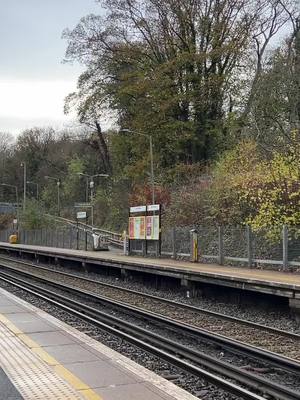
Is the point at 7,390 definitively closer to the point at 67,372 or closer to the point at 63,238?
the point at 67,372

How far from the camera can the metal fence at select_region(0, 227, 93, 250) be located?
49.8 metres

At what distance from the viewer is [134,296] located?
19.6 m

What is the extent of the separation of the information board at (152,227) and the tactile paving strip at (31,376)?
20.5 metres

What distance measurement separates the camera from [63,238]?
177ft

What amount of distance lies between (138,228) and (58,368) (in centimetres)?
2416

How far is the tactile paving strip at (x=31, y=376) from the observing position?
6.10 metres

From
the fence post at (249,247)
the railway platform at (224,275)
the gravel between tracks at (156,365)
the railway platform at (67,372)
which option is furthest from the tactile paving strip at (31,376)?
the fence post at (249,247)

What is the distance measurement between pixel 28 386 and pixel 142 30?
142 feet

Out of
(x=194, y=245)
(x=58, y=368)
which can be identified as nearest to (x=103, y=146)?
(x=194, y=245)

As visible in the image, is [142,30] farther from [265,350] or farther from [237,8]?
[265,350]

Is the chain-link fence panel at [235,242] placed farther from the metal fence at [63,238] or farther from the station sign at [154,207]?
the metal fence at [63,238]

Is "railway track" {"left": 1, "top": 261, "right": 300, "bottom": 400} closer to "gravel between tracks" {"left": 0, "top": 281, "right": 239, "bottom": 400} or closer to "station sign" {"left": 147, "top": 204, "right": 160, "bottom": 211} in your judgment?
"gravel between tracks" {"left": 0, "top": 281, "right": 239, "bottom": 400}

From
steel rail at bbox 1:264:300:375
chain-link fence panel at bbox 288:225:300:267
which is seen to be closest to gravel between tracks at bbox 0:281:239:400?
steel rail at bbox 1:264:300:375

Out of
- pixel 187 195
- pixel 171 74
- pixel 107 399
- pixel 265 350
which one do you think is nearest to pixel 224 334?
pixel 265 350
